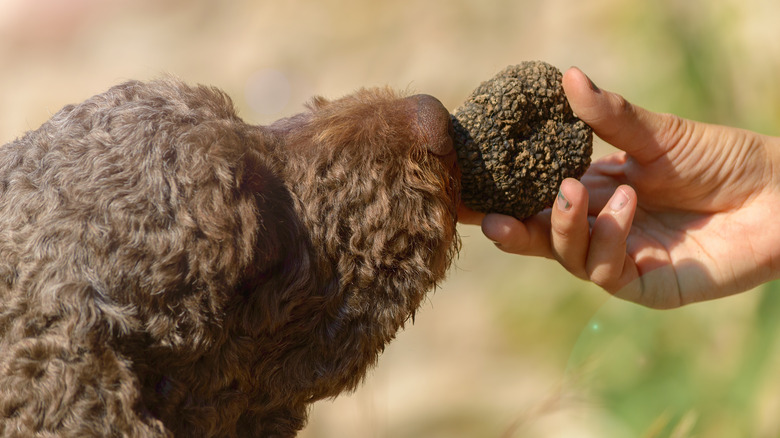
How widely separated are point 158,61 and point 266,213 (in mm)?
3467

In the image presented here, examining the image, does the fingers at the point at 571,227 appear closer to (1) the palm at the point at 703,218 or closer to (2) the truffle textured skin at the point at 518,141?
(2) the truffle textured skin at the point at 518,141

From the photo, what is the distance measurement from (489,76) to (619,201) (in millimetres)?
2318

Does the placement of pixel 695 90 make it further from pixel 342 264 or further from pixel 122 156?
pixel 122 156

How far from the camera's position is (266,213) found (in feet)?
5.65

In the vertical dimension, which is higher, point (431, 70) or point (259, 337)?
point (431, 70)

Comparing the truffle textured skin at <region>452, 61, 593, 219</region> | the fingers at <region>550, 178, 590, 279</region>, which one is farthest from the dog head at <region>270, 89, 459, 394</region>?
the fingers at <region>550, 178, 590, 279</region>

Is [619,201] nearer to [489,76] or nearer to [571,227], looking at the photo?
[571,227]

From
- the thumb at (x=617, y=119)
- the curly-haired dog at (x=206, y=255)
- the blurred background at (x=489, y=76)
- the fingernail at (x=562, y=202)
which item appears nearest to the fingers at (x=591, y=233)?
the fingernail at (x=562, y=202)

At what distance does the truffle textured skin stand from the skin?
0.26 metres

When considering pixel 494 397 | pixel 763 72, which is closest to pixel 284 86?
pixel 494 397

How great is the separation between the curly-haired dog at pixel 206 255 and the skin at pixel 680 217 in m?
0.55

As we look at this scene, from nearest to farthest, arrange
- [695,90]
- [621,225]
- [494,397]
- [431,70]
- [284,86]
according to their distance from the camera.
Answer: [621,225] → [695,90] → [494,397] → [431,70] → [284,86]

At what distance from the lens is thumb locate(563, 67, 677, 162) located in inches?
79.9

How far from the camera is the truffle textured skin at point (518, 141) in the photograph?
1.91 metres
